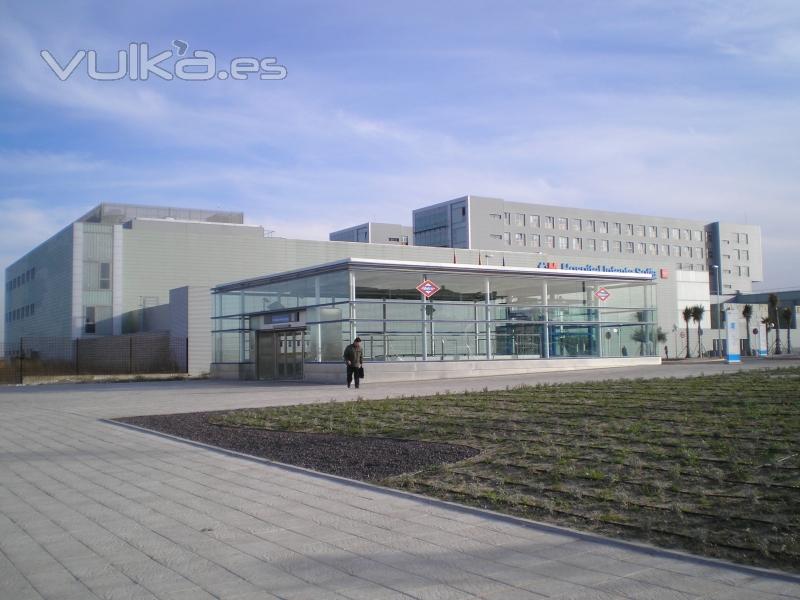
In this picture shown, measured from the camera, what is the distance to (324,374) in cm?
2812

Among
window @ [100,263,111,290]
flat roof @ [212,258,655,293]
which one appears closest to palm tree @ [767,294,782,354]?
flat roof @ [212,258,655,293]

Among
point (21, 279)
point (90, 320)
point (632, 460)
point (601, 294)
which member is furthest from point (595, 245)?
point (632, 460)

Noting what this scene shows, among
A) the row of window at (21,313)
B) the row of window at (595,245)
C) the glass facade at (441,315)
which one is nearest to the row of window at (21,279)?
the row of window at (21,313)

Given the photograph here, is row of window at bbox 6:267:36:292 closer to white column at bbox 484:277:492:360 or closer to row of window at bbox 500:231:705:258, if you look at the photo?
white column at bbox 484:277:492:360

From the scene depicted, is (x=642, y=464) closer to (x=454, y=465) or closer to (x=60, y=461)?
(x=454, y=465)

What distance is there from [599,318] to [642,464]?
27519mm

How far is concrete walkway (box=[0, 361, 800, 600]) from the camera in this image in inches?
201

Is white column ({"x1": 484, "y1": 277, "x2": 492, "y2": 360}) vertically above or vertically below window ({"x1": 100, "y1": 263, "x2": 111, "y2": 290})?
below

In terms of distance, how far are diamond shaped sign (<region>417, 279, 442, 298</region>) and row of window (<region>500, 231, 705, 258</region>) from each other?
62.8 meters

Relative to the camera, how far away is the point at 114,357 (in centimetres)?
4556

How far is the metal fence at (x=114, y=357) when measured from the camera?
42375 mm

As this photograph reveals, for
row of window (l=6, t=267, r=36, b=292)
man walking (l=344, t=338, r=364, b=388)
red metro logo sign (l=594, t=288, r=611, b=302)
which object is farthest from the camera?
row of window (l=6, t=267, r=36, b=292)

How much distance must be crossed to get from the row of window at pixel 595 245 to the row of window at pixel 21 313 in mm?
50641

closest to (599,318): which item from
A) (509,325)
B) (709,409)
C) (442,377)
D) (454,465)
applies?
(509,325)
